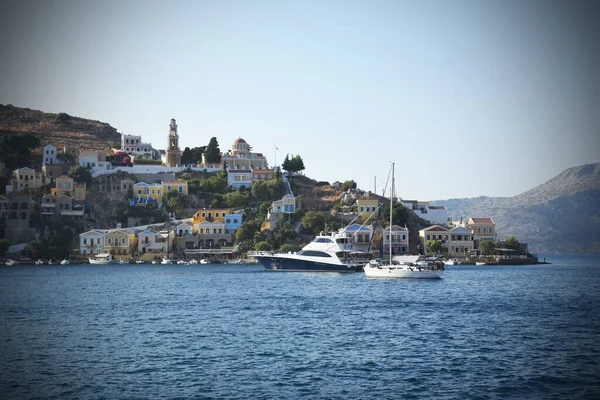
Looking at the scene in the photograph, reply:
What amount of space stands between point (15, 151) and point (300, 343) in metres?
114

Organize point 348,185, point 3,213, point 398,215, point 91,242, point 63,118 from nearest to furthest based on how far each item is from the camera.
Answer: point 91,242
point 3,213
point 398,215
point 348,185
point 63,118

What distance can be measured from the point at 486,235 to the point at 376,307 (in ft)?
269

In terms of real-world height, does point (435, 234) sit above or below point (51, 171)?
below

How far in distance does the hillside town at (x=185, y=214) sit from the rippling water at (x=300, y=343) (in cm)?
5102

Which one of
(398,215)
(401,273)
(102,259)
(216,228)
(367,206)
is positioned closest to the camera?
(401,273)

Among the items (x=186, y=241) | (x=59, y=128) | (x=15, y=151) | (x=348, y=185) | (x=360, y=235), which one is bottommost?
(x=186, y=241)

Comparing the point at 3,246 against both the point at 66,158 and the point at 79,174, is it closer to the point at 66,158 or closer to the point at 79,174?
the point at 79,174

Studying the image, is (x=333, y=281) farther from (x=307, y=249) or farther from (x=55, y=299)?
(x=55, y=299)

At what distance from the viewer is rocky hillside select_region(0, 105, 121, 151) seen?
163000 millimetres

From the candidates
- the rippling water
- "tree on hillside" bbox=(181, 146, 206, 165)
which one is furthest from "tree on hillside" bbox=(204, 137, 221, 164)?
the rippling water

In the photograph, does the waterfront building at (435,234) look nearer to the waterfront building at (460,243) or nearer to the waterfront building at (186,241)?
the waterfront building at (460,243)

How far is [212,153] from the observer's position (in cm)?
13975

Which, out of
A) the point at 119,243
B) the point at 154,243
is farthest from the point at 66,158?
the point at 154,243

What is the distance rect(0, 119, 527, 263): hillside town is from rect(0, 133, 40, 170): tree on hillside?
110 centimetres
